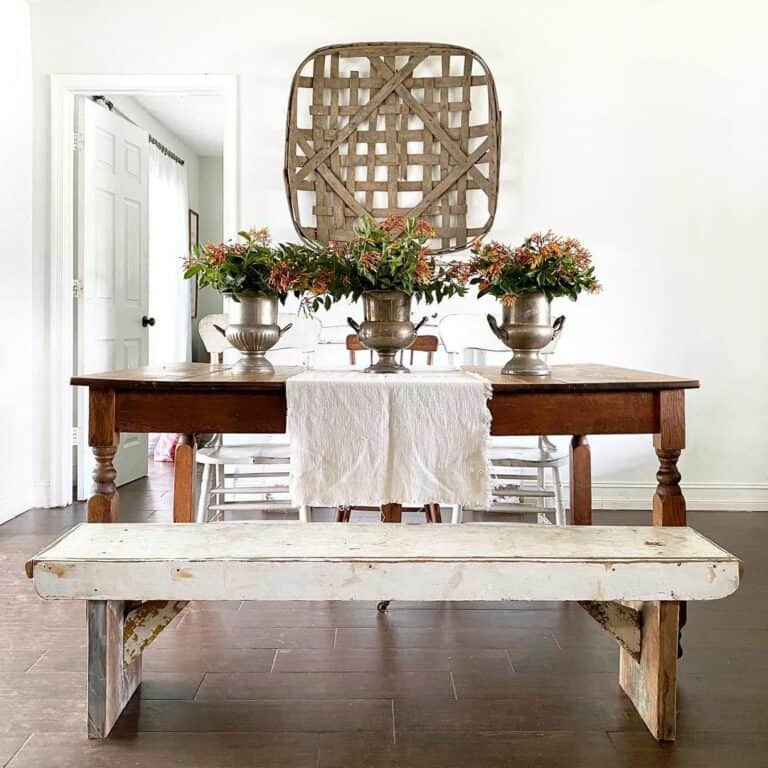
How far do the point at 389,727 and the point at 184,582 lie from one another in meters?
0.55

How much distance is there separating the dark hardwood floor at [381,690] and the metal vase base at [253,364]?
75 cm

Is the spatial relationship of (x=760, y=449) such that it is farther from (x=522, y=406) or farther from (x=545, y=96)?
(x=522, y=406)

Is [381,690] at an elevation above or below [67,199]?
below

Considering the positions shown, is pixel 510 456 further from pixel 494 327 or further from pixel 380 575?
Answer: pixel 380 575

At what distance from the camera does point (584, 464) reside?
8.93 feet

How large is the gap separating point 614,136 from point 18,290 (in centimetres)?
299

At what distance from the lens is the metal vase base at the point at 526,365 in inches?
88.9

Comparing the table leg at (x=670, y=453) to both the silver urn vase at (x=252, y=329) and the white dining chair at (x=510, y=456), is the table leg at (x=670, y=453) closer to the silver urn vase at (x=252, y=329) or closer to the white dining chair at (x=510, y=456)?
the white dining chair at (x=510, y=456)

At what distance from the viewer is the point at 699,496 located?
407 centimetres

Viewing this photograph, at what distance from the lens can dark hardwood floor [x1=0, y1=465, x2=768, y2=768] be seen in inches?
64.5

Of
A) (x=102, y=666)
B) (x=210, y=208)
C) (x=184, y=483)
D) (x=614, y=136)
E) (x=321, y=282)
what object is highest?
(x=210, y=208)

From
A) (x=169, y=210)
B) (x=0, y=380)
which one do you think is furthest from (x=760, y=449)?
(x=169, y=210)

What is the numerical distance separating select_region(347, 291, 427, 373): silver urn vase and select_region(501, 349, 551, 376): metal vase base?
0.98 ft

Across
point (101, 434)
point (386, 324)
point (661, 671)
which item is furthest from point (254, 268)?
point (661, 671)
